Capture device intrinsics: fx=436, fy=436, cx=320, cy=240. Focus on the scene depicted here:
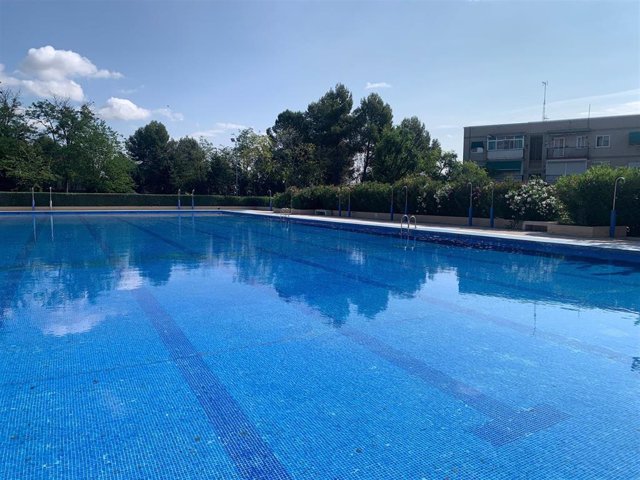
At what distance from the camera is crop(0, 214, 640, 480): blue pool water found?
2.57 m

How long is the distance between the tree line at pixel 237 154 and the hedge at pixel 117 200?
192 centimetres

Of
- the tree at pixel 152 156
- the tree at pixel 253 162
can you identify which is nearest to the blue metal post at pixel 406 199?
the tree at pixel 253 162

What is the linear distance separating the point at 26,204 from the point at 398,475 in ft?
117

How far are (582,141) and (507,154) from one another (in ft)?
16.2

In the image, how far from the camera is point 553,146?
31953 mm

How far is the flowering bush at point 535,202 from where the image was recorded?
16.0 m

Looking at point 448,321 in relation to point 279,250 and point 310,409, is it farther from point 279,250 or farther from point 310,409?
point 279,250

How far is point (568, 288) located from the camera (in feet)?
25.5

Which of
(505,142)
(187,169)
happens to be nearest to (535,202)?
(505,142)

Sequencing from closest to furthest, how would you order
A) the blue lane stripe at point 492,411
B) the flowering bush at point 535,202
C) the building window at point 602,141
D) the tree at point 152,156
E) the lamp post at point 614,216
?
1. the blue lane stripe at point 492,411
2. the lamp post at point 614,216
3. the flowering bush at point 535,202
4. the building window at point 602,141
5. the tree at point 152,156

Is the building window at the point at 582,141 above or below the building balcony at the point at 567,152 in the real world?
above

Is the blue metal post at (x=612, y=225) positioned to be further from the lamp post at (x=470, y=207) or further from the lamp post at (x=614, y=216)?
the lamp post at (x=470, y=207)

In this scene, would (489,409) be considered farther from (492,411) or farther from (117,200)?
(117,200)

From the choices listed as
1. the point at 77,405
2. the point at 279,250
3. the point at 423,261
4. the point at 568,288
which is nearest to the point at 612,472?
the point at 77,405
